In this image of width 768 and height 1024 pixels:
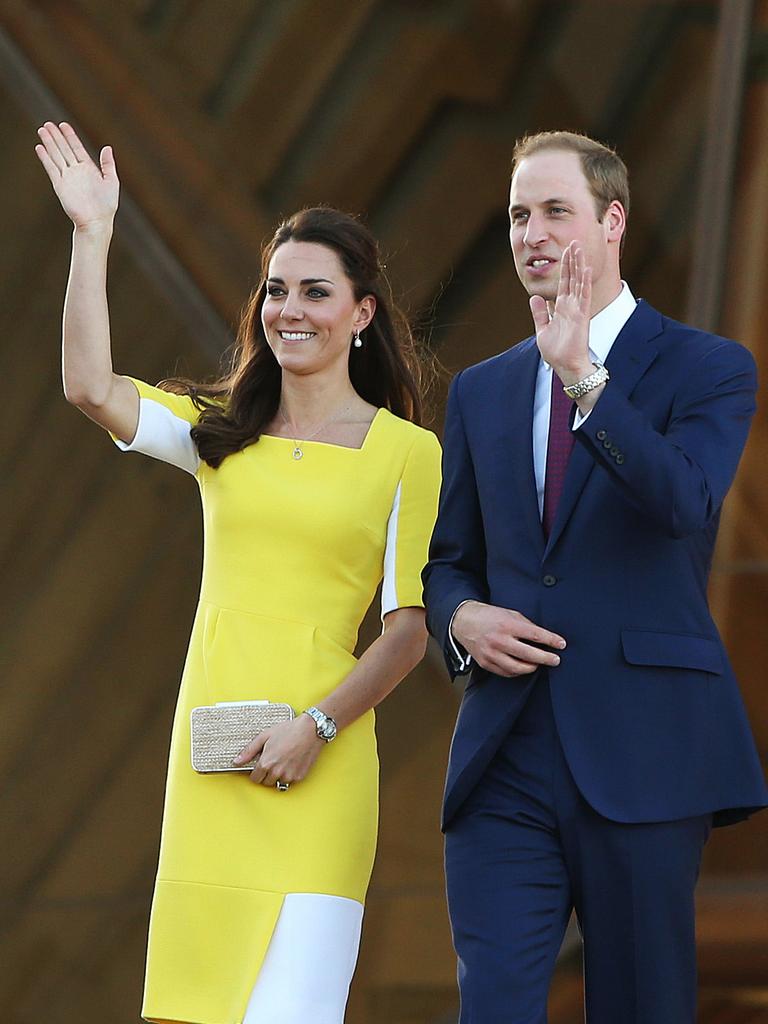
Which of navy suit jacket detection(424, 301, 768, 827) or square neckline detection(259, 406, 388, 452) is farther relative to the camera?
square neckline detection(259, 406, 388, 452)

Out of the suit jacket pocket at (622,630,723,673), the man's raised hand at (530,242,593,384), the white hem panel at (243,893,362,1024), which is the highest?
the man's raised hand at (530,242,593,384)

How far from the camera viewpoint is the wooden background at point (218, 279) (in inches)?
202

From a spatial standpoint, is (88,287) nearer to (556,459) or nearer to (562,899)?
(556,459)

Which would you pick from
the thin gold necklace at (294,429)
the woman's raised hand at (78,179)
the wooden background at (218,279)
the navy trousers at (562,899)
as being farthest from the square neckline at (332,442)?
the wooden background at (218,279)

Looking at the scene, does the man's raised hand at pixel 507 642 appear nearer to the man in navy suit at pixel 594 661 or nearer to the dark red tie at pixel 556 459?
the man in navy suit at pixel 594 661

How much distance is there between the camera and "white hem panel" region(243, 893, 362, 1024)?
3.17 m

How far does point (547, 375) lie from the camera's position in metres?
3.14

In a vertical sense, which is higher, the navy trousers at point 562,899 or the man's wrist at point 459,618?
the man's wrist at point 459,618

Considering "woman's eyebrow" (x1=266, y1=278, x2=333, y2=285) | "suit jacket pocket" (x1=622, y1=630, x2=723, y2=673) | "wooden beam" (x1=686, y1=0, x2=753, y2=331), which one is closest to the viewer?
"suit jacket pocket" (x1=622, y1=630, x2=723, y2=673)

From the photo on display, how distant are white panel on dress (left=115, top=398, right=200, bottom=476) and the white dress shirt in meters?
0.71

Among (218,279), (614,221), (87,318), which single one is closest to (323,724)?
(87,318)

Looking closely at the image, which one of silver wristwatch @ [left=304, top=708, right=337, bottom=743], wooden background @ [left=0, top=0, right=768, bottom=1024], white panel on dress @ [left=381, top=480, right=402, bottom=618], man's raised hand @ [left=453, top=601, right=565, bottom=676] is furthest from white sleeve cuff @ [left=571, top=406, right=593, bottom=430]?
wooden background @ [left=0, top=0, right=768, bottom=1024]

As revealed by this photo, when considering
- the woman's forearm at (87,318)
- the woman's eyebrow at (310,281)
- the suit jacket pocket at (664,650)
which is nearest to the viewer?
the suit jacket pocket at (664,650)

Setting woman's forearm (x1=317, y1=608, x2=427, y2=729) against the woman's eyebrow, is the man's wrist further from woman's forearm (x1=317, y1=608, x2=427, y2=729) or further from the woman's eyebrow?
the woman's eyebrow
